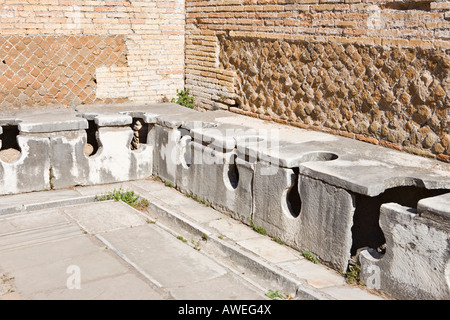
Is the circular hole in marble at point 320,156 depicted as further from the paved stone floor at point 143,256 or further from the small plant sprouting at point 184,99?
the small plant sprouting at point 184,99

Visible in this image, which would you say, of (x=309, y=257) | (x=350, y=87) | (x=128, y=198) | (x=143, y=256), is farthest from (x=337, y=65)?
(x=143, y=256)

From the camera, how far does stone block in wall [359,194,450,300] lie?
380cm

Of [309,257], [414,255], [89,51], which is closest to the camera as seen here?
[414,255]

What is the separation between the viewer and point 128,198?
684cm

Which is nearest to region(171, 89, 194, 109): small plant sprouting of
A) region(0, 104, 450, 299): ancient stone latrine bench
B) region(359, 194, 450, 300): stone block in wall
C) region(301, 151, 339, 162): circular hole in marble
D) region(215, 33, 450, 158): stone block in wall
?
region(0, 104, 450, 299): ancient stone latrine bench

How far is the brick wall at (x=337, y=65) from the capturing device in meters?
5.41

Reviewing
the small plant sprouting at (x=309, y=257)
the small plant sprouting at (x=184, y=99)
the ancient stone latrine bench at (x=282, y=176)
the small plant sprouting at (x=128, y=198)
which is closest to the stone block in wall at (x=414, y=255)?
the ancient stone latrine bench at (x=282, y=176)

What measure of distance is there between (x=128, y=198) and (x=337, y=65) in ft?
9.90

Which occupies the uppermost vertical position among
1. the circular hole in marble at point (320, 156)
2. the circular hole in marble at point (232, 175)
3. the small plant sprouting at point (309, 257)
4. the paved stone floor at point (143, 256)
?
Result: the circular hole in marble at point (320, 156)

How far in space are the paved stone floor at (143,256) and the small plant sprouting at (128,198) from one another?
4.2 inches

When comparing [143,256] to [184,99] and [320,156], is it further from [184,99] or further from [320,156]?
[184,99]

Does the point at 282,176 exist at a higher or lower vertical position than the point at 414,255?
higher

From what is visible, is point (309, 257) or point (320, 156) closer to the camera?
point (309, 257)

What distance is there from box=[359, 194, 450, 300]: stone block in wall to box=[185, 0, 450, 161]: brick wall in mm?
1551
